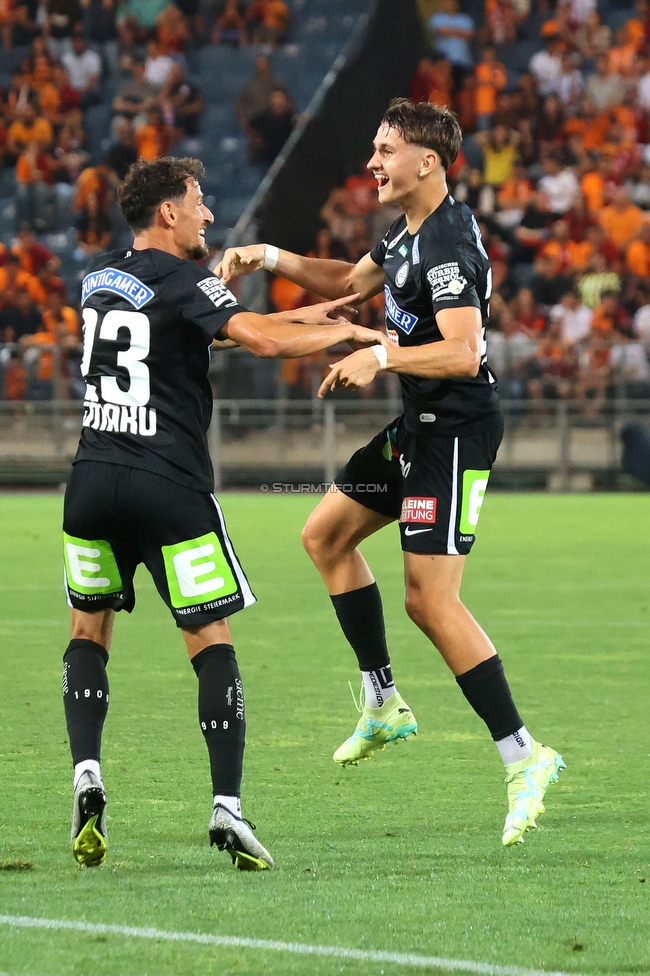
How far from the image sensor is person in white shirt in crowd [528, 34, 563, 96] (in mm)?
22609

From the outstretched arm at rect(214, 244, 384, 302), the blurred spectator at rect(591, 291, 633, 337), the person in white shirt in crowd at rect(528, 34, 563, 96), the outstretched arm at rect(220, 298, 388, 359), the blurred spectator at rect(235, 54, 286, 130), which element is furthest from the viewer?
the blurred spectator at rect(235, 54, 286, 130)

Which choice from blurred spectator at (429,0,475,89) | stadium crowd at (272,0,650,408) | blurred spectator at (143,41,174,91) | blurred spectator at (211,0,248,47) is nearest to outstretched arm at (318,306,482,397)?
stadium crowd at (272,0,650,408)

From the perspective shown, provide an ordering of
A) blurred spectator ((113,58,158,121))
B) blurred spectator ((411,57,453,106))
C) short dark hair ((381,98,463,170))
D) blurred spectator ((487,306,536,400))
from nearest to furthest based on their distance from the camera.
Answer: short dark hair ((381,98,463,170)) < blurred spectator ((487,306,536,400)) < blurred spectator ((411,57,453,106)) < blurred spectator ((113,58,158,121))

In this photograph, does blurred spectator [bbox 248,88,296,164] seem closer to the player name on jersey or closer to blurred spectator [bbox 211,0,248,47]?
blurred spectator [bbox 211,0,248,47]

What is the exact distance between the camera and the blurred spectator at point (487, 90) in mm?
22734

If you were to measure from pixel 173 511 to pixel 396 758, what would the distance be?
75.2 inches

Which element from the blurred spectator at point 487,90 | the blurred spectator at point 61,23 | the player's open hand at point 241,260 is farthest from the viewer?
the blurred spectator at point 61,23

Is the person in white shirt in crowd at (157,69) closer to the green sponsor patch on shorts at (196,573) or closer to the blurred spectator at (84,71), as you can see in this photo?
the blurred spectator at (84,71)

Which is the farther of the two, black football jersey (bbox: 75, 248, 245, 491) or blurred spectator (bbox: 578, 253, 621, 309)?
blurred spectator (bbox: 578, 253, 621, 309)

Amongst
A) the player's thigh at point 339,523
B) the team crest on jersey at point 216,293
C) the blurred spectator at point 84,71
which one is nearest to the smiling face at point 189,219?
the team crest on jersey at point 216,293

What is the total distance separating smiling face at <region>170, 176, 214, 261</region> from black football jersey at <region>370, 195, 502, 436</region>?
769mm

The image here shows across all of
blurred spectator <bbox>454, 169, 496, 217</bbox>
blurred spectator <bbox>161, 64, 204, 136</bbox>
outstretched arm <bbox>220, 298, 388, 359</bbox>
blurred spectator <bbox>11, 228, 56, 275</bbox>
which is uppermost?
blurred spectator <bbox>161, 64, 204, 136</bbox>

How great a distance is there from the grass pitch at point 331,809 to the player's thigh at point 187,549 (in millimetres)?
720

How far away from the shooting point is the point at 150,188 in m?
4.61
